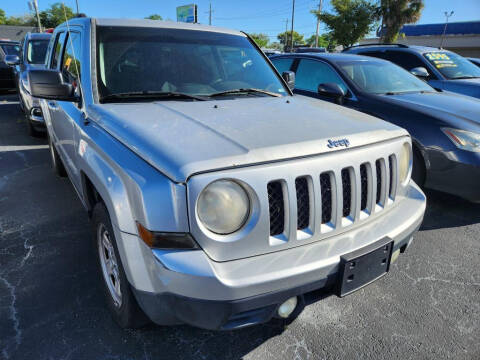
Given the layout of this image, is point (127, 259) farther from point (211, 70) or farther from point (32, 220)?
point (32, 220)

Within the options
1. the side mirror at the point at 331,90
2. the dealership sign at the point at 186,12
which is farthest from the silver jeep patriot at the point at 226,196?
the dealership sign at the point at 186,12

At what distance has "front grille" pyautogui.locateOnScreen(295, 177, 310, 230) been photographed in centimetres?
163

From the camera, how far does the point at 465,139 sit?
10.9 feet

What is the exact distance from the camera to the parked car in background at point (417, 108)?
3.35m

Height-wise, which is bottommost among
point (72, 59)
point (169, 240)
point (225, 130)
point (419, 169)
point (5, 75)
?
point (5, 75)

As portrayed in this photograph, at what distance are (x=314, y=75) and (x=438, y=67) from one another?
113 inches

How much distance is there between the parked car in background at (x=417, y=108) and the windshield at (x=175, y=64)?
156 centimetres

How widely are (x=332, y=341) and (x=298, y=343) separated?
204mm

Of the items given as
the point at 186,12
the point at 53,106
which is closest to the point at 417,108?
the point at 53,106

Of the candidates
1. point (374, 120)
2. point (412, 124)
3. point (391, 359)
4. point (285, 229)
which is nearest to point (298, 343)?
point (391, 359)

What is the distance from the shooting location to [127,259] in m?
1.55

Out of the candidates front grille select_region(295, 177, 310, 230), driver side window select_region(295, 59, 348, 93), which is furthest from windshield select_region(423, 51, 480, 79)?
front grille select_region(295, 177, 310, 230)

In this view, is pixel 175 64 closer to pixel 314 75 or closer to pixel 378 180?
pixel 378 180

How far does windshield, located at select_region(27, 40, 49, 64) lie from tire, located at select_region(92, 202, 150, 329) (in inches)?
271
